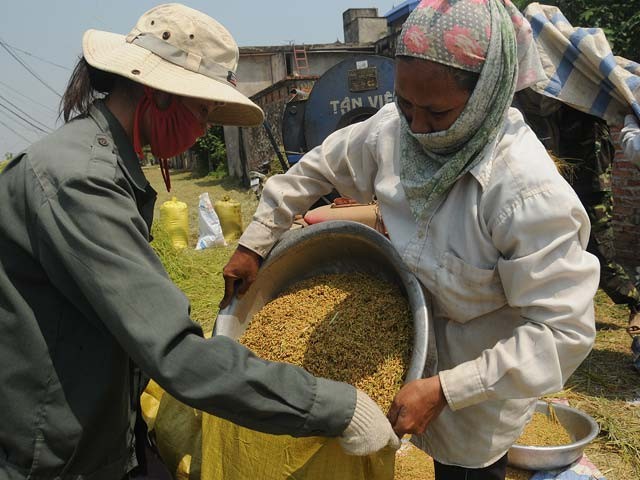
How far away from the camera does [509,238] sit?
1196 mm

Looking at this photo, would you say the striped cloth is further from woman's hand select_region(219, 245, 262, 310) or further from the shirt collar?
the shirt collar

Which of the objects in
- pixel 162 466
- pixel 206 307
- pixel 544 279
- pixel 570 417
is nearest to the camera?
pixel 544 279

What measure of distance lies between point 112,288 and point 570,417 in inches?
94.4

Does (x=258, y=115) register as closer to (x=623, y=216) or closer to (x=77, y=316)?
(x=77, y=316)

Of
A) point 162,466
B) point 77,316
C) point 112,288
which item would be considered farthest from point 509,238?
point 162,466

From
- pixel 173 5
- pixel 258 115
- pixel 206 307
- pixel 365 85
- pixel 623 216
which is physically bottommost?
pixel 206 307

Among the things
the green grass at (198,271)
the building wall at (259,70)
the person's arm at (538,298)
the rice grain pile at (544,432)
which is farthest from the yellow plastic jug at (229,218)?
the building wall at (259,70)

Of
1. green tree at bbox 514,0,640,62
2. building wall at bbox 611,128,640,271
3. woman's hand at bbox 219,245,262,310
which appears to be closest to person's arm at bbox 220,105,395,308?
woman's hand at bbox 219,245,262,310

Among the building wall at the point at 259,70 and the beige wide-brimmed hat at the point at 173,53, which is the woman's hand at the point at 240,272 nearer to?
the beige wide-brimmed hat at the point at 173,53

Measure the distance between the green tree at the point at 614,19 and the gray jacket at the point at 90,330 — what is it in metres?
5.75

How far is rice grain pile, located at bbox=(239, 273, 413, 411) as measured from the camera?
4.66ft

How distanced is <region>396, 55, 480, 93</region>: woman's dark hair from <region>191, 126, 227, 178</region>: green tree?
17.7 meters

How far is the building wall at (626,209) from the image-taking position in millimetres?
4910

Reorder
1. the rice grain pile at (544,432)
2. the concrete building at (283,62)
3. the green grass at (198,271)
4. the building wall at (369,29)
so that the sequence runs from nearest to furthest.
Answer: the rice grain pile at (544,432) → the green grass at (198,271) → the concrete building at (283,62) → the building wall at (369,29)
